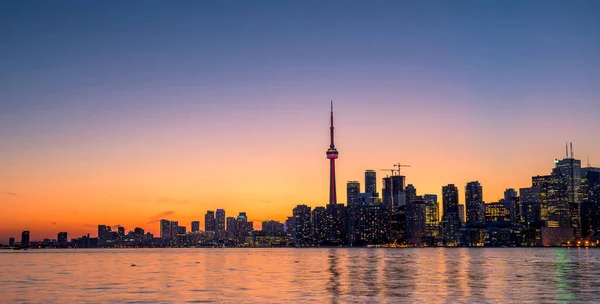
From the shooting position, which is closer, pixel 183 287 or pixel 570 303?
pixel 570 303

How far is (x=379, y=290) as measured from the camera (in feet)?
286

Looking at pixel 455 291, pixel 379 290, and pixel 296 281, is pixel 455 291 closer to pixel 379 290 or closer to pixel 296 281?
pixel 379 290

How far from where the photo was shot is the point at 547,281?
103 meters

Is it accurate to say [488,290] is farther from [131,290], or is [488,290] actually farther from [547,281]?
[131,290]

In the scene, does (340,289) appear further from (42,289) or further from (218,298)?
(42,289)

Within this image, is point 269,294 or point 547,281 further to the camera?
point 547,281

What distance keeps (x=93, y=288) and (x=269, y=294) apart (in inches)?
1121

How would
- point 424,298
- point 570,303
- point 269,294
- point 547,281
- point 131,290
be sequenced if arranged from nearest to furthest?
1. point 570,303
2. point 424,298
3. point 269,294
4. point 131,290
5. point 547,281

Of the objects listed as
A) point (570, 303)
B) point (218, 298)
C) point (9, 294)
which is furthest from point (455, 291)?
point (9, 294)

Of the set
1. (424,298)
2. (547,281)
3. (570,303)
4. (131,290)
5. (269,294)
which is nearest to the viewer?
(570,303)

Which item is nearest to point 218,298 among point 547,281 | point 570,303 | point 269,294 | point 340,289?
point 269,294

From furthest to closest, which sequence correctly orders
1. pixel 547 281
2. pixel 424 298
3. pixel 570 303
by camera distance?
pixel 547 281
pixel 424 298
pixel 570 303

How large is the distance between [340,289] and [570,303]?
29.0 meters

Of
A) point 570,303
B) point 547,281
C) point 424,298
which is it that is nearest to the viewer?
point 570,303
